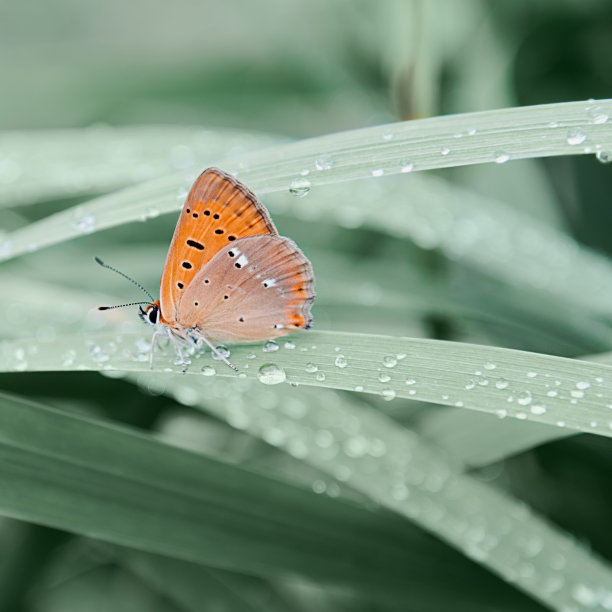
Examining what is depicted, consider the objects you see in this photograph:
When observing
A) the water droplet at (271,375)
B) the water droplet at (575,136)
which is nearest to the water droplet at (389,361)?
the water droplet at (271,375)

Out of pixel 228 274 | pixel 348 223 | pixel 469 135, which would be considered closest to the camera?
pixel 469 135

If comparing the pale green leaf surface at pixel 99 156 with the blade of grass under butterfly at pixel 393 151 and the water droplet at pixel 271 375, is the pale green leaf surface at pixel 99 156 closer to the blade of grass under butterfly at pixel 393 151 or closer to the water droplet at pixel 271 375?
the blade of grass under butterfly at pixel 393 151

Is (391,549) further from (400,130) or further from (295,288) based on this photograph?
(400,130)

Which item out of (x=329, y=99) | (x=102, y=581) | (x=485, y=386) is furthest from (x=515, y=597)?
(x=329, y=99)

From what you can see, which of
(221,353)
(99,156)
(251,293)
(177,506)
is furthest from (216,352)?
(99,156)

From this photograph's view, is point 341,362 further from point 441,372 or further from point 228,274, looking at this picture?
point 228,274

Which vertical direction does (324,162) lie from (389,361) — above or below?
above

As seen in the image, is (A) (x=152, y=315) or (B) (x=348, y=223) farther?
(B) (x=348, y=223)
